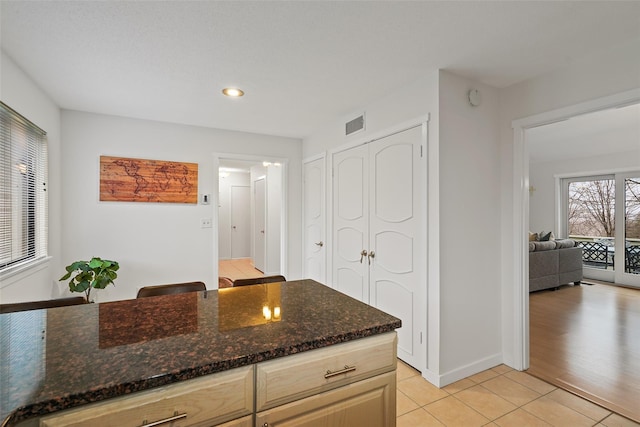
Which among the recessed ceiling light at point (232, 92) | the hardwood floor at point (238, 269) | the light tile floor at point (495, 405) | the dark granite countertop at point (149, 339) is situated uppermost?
the recessed ceiling light at point (232, 92)

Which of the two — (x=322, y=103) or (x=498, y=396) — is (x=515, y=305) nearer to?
(x=498, y=396)

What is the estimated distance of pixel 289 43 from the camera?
76.5 inches

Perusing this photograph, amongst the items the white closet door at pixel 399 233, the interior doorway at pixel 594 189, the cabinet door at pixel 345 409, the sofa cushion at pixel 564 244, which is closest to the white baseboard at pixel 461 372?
the white closet door at pixel 399 233

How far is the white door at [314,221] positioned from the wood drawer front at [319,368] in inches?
104

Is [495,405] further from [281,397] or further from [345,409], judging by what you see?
[281,397]

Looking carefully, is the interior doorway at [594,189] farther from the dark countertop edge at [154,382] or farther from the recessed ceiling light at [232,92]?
the dark countertop edge at [154,382]

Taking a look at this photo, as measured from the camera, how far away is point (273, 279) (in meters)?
2.11

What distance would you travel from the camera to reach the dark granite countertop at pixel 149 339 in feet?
2.47

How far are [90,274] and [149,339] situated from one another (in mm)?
2668

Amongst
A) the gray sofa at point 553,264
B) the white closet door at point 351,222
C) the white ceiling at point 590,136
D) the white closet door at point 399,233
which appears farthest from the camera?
the gray sofa at point 553,264

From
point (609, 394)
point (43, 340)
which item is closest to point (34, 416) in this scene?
point (43, 340)

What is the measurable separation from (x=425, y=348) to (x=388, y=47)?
225 cm

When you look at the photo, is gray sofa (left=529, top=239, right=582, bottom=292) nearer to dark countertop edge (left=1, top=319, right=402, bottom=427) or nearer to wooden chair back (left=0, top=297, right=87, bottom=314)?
dark countertop edge (left=1, top=319, right=402, bottom=427)

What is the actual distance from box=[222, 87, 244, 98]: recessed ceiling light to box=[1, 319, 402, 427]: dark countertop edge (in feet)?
7.88
